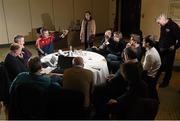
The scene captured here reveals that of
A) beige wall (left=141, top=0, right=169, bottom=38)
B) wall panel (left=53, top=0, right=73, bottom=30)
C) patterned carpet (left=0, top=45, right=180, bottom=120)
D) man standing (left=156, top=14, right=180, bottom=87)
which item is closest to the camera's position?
patterned carpet (left=0, top=45, right=180, bottom=120)

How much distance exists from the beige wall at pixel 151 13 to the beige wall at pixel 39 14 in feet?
8.62

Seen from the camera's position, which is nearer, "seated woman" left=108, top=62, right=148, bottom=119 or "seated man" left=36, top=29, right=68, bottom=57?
"seated woman" left=108, top=62, right=148, bottom=119

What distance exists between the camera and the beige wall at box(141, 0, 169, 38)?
285 inches

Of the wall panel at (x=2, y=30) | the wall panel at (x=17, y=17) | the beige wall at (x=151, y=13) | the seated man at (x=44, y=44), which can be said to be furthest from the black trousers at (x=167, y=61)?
the wall panel at (x=2, y=30)

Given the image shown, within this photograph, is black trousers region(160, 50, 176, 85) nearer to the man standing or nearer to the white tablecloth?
the man standing

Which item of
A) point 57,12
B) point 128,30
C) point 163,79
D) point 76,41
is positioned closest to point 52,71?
point 163,79

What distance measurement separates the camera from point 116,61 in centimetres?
573

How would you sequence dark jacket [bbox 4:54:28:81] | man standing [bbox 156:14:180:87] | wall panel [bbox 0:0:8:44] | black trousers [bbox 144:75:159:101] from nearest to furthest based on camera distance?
black trousers [bbox 144:75:159:101]
dark jacket [bbox 4:54:28:81]
man standing [bbox 156:14:180:87]
wall panel [bbox 0:0:8:44]

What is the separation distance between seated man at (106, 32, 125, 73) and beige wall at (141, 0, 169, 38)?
82.2 inches

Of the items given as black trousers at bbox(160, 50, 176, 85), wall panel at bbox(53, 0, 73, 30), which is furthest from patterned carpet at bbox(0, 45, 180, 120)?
wall panel at bbox(53, 0, 73, 30)

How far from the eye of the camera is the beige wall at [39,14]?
8.75m

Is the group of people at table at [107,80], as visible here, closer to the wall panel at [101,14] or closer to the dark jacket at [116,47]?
the dark jacket at [116,47]

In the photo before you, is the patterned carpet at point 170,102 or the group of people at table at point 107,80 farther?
the patterned carpet at point 170,102

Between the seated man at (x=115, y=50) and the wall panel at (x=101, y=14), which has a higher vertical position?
the wall panel at (x=101, y=14)
